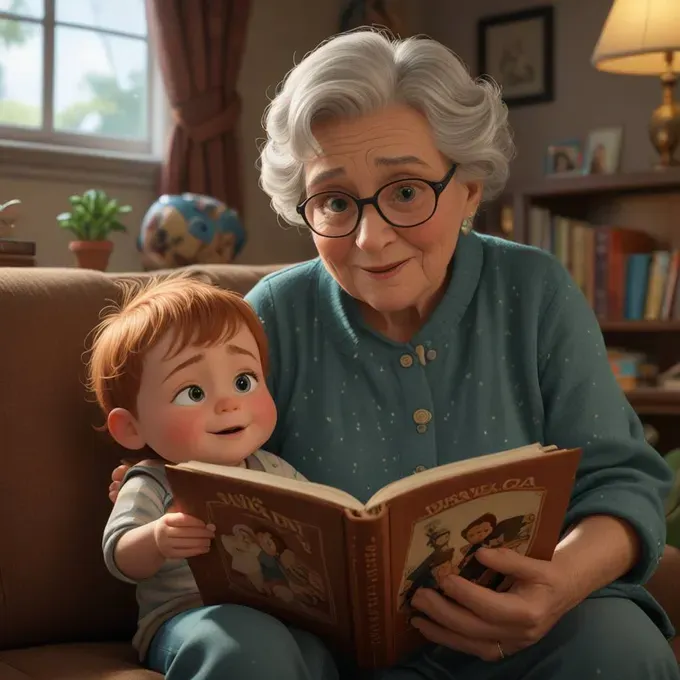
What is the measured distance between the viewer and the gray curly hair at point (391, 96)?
1338 mm

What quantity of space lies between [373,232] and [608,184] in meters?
2.29

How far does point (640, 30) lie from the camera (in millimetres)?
3078

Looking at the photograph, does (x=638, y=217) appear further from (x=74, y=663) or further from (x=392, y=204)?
(x=74, y=663)

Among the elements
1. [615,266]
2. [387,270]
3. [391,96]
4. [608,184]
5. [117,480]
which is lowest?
[117,480]

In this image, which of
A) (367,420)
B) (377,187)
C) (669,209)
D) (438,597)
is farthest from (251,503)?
(669,209)

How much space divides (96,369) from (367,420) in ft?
1.18

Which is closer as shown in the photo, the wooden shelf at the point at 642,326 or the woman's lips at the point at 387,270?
the woman's lips at the point at 387,270

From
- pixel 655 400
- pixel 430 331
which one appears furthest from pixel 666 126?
pixel 430 331

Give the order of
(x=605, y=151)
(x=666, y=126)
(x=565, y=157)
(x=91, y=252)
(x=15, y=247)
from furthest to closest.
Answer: (x=565, y=157) < (x=605, y=151) < (x=666, y=126) < (x=91, y=252) < (x=15, y=247)

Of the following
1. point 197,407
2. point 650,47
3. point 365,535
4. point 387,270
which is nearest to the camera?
point 365,535

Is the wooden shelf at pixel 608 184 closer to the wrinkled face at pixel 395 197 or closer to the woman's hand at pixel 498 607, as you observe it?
the wrinkled face at pixel 395 197

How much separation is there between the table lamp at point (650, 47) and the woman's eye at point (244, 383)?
7.17ft

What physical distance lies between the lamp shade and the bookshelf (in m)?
0.42

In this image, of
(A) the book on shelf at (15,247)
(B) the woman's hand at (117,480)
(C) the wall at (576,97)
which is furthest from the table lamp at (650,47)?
(B) the woman's hand at (117,480)
